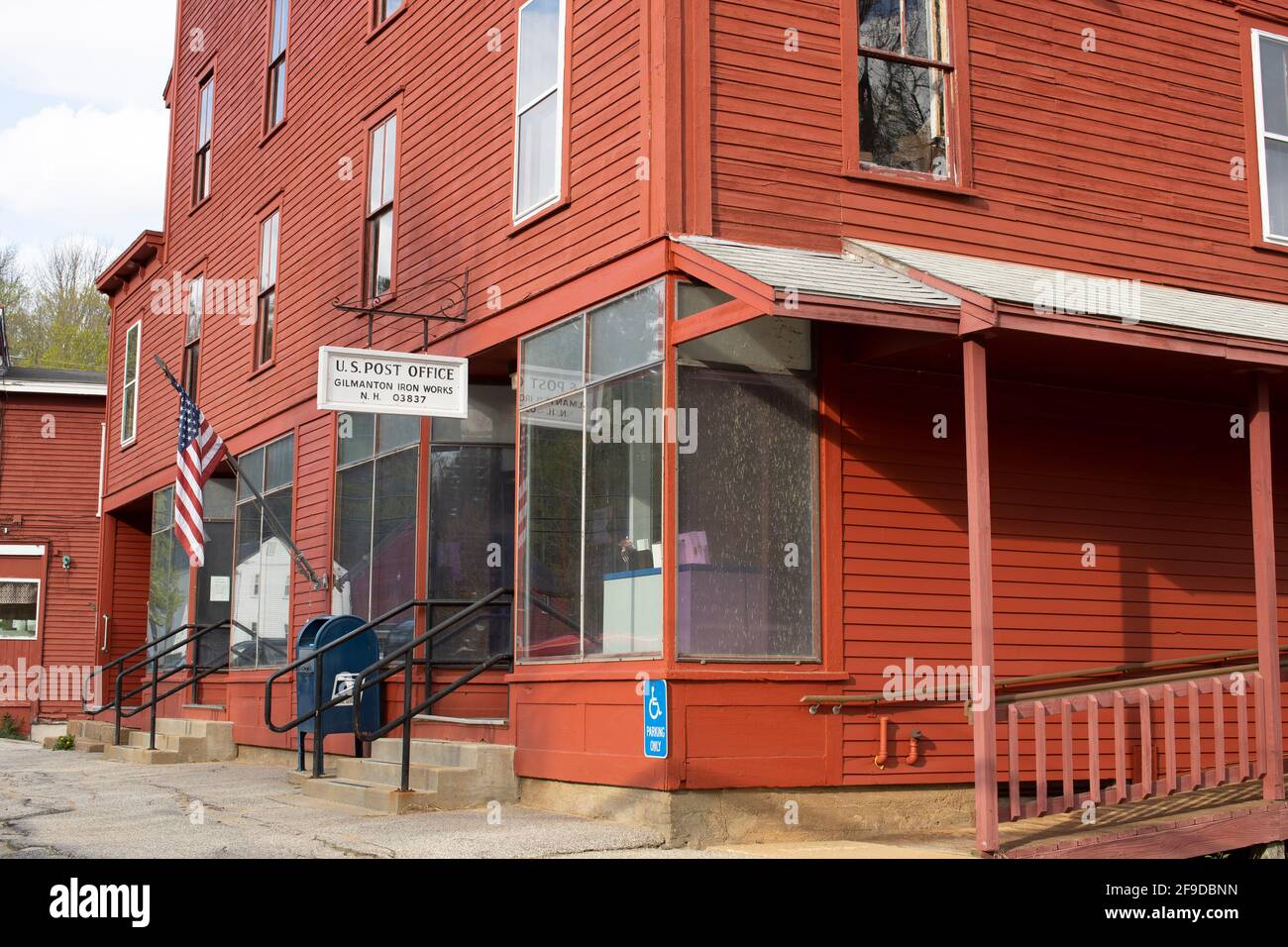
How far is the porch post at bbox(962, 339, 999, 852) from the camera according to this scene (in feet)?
27.8

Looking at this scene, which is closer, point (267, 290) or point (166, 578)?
point (267, 290)

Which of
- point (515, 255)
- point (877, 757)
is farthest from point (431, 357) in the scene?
point (877, 757)

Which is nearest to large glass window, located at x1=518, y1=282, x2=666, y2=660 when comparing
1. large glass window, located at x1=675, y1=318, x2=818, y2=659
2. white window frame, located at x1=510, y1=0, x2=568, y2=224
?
large glass window, located at x1=675, y1=318, x2=818, y2=659

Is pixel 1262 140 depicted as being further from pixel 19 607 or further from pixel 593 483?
pixel 19 607

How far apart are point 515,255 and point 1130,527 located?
5.44 m

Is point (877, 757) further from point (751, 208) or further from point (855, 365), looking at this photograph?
point (751, 208)

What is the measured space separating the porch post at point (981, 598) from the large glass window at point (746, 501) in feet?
4.86

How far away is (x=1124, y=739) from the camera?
980 cm

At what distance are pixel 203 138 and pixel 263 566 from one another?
788 cm

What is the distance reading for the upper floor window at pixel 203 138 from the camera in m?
21.9

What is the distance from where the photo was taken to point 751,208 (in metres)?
10.2

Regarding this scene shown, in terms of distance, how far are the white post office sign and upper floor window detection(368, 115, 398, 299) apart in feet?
10.6

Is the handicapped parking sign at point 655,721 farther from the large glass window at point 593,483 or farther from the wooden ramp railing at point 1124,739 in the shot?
the wooden ramp railing at point 1124,739

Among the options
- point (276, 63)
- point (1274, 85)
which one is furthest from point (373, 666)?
point (276, 63)
